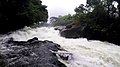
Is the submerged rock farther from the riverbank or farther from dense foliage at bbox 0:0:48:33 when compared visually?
the riverbank

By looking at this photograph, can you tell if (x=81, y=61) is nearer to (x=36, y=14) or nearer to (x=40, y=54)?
(x=40, y=54)

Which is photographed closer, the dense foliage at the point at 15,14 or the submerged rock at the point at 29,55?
the submerged rock at the point at 29,55

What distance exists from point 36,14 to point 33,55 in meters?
10.6

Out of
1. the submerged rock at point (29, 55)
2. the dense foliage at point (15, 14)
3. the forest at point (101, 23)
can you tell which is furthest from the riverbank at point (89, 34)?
the submerged rock at point (29, 55)

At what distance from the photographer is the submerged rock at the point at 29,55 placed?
9609 mm

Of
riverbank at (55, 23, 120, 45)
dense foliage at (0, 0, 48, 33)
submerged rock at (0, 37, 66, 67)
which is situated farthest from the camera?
riverbank at (55, 23, 120, 45)

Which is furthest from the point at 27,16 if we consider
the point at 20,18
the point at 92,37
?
the point at 92,37

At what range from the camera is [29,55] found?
10.6 metres

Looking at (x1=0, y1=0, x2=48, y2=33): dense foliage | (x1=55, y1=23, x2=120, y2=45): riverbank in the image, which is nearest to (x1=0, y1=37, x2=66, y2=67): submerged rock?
(x1=0, y1=0, x2=48, y2=33): dense foliage

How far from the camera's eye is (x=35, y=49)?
1166 centimetres

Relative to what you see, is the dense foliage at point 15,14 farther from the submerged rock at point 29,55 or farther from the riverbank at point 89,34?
the submerged rock at point 29,55

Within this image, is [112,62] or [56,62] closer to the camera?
[56,62]

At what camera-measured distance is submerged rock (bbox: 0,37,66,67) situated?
9609 millimetres

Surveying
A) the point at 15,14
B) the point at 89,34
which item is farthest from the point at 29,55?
the point at 89,34
